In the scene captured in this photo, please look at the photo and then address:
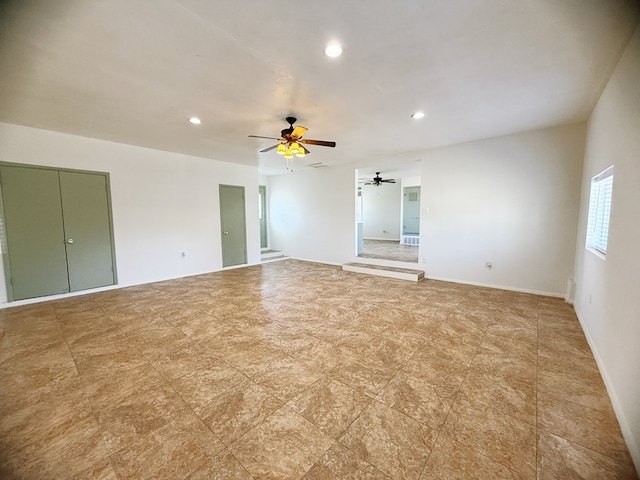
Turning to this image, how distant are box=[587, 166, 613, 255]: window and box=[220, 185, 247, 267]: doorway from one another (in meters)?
6.83

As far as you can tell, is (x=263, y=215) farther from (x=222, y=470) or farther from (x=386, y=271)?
(x=222, y=470)

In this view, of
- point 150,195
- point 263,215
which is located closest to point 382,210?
point 263,215

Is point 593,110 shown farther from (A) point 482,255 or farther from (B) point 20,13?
Answer: (B) point 20,13

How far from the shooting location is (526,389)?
2.03 metres

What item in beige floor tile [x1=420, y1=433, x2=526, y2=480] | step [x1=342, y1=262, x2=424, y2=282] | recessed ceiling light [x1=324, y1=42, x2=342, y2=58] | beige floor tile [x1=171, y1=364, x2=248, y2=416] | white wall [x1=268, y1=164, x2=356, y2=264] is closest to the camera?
beige floor tile [x1=420, y1=433, x2=526, y2=480]

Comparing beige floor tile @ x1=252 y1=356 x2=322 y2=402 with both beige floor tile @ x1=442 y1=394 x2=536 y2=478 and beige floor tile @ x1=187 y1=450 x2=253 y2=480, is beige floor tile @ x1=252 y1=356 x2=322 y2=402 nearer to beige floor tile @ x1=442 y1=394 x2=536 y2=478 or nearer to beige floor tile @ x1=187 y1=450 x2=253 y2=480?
beige floor tile @ x1=187 y1=450 x2=253 y2=480

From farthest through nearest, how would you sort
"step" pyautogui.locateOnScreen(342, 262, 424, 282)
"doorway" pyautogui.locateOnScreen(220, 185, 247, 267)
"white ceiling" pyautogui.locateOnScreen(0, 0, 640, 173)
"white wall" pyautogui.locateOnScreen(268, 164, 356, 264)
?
"white wall" pyautogui.locateOnScreen(268, 164, 356, 264) → "doorway" pyautogui.locateOnScreen(220, 185, 247, 267) → "step" pyautogui.locateOnScreen(342, 262, 424, 282) → "white ceiling" pyautogui.locateOnScreen(0, 0, 640, 173)

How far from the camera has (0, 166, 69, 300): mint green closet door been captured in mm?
3929

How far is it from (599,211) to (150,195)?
736cm

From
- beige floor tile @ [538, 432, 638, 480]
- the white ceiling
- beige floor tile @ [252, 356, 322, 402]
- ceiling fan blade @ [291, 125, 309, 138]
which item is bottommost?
beige floor tile @ [252, 356, 322, 402]

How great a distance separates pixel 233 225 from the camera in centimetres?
683

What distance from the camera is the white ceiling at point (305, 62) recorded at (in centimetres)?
176

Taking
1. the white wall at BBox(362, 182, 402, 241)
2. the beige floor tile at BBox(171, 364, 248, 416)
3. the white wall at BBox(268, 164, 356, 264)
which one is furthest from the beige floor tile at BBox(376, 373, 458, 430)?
the white wall at BBox(362, 182, 402, 241)

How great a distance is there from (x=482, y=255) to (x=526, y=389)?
338 cm
